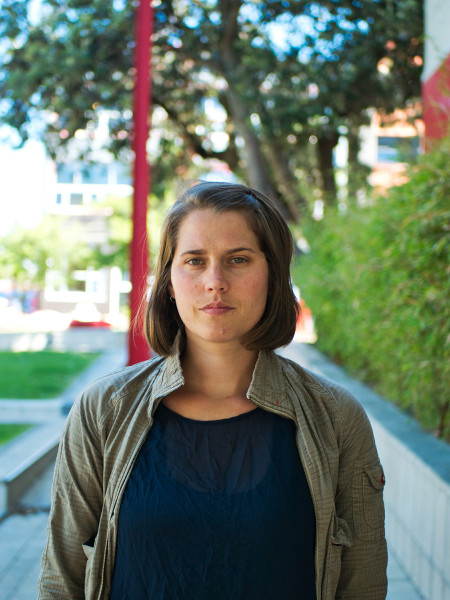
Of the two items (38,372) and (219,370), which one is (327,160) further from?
(219,370)

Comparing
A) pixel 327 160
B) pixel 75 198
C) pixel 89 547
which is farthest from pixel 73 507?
pixel 75 198

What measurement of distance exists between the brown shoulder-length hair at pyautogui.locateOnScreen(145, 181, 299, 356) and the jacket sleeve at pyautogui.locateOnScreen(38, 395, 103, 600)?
11.9 inches

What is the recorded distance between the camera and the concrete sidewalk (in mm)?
3062

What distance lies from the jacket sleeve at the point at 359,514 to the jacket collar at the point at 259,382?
17 centimetres

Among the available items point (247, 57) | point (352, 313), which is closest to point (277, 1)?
point (247, 57)

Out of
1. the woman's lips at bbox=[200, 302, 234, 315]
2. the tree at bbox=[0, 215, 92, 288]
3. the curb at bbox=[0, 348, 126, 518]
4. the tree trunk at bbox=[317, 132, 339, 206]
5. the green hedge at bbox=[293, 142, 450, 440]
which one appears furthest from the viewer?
the tree at bbox=[0, 215, 92, 288]

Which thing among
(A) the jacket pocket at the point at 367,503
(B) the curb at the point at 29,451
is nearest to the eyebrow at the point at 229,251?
(A) the jacket pocket at the point at 367,503

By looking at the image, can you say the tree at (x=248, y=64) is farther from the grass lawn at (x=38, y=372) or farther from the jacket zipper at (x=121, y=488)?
the jacket zipper at (x=121, y=488)

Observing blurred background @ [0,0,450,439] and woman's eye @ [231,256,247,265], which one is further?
blurred background @ [0,0,450,439]

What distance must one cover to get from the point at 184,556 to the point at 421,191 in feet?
8.57

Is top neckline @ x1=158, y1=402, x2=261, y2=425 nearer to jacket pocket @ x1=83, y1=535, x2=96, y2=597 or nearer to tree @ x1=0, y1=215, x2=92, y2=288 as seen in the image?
jacket pocket @ x1=83, y1=535, x2=96, y2=597

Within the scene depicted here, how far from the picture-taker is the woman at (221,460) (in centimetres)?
129

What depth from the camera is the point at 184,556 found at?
Result: 1.29 meters

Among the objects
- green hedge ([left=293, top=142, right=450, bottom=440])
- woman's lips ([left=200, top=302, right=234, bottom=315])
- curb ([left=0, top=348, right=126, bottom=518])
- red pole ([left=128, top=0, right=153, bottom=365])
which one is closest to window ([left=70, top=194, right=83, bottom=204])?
curb ([left=0, top=348, right=126, bottom=518])
